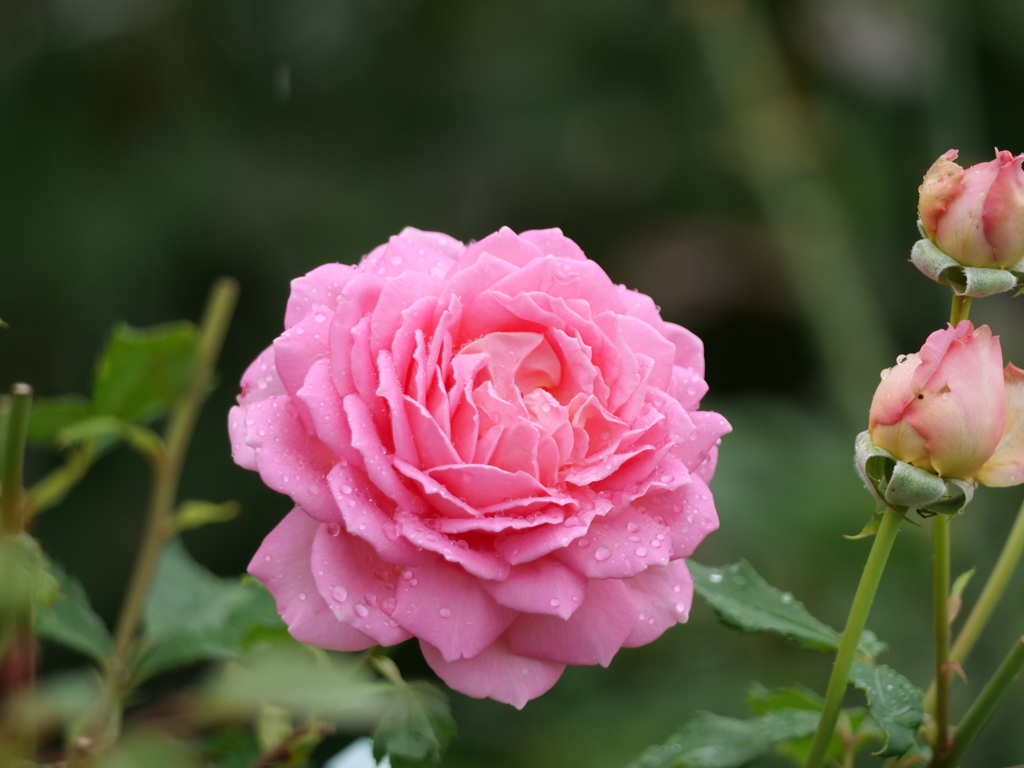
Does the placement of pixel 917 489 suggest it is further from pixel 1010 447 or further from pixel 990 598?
pixel 990 598

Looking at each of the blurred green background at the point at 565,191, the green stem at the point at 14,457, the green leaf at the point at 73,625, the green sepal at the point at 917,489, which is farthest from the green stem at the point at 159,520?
the blurred green background at the point at 565,191

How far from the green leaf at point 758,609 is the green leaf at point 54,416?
40 cm

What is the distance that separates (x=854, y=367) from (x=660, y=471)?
152 cm

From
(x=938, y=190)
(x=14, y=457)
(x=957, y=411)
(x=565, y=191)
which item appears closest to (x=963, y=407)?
(x=957, y=411)

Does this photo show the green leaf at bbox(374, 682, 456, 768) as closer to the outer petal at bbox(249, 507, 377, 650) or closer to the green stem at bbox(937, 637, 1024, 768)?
the outer petal at bbox(249, 507, 377, 650)

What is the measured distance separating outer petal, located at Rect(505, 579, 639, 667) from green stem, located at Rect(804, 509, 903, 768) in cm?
10

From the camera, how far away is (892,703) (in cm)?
47

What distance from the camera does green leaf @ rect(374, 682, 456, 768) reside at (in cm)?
44

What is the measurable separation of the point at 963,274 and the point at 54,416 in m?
0.54

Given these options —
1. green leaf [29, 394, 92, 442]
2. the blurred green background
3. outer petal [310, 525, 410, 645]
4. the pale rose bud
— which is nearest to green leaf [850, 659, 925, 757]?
Result: the pale rose bud

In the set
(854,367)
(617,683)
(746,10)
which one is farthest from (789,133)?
(617,683)

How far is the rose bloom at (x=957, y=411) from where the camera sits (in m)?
0.42

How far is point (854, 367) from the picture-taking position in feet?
6.12

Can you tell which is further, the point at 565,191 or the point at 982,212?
the point at 565,191
